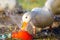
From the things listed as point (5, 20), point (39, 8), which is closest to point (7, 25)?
point (5, 20)

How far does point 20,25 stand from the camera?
115 centimetres

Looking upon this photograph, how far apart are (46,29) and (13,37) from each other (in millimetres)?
161

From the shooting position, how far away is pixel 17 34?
3.67 feet

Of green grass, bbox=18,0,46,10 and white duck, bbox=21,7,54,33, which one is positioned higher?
green grass, bbox=18,0,46,10

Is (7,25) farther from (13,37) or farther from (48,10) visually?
(48,10)

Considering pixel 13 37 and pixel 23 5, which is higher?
pixel 23 5

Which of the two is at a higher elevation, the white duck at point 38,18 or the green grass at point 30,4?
the green grass at point 30,4

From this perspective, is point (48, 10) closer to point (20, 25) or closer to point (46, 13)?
point (46, 13)

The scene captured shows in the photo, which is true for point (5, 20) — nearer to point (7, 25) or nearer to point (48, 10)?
point (7, 25)

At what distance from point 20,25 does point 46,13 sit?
0.12 m

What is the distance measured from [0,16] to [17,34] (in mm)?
130

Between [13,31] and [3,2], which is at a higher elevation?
A: [3,2]

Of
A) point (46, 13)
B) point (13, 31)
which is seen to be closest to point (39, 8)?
point (46, 13)

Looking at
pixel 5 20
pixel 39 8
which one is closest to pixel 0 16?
pixel 5 20
